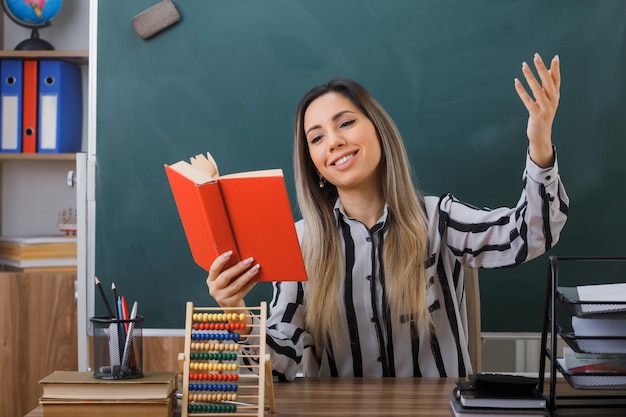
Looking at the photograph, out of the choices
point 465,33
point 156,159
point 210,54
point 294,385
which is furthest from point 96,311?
point 465,33

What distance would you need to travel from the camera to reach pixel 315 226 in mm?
1956

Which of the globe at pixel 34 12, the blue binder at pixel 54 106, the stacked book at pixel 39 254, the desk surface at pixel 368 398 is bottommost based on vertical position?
the desk surface at pixel 368 398

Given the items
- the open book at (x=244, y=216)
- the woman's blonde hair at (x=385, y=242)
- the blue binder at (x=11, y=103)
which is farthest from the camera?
the blue binder at (x=11, y=103)

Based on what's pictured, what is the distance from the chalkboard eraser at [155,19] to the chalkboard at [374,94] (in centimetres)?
3

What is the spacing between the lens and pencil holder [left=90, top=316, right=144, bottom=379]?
128 centimetres

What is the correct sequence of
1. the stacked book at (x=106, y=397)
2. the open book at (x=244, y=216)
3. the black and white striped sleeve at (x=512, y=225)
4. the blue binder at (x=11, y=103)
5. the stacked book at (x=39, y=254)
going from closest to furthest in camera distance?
the stacked book at (x=106, y=397) < the open book at (x=244, y=216) < the black and white striped sleeve at (x=512, y=225) < the stacked book at (x=39, y=254) < the blue binder at (x=11, y=103)

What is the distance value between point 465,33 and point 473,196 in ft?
1.70

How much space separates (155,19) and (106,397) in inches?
61.1

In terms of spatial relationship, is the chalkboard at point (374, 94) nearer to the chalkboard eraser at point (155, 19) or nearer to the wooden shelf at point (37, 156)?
the chalkboard eraser at point (155, 19)

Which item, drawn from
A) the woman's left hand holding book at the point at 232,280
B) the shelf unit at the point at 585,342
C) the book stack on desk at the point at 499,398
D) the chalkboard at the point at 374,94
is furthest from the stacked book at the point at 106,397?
the chalkboard at the point at 374,94

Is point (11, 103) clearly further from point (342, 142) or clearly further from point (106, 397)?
point (106, 397)

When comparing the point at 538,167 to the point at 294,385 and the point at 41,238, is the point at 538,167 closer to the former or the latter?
the point at 294,385

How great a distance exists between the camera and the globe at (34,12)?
3156mm

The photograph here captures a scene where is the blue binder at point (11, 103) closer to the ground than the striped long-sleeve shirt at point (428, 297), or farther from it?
farther from it
